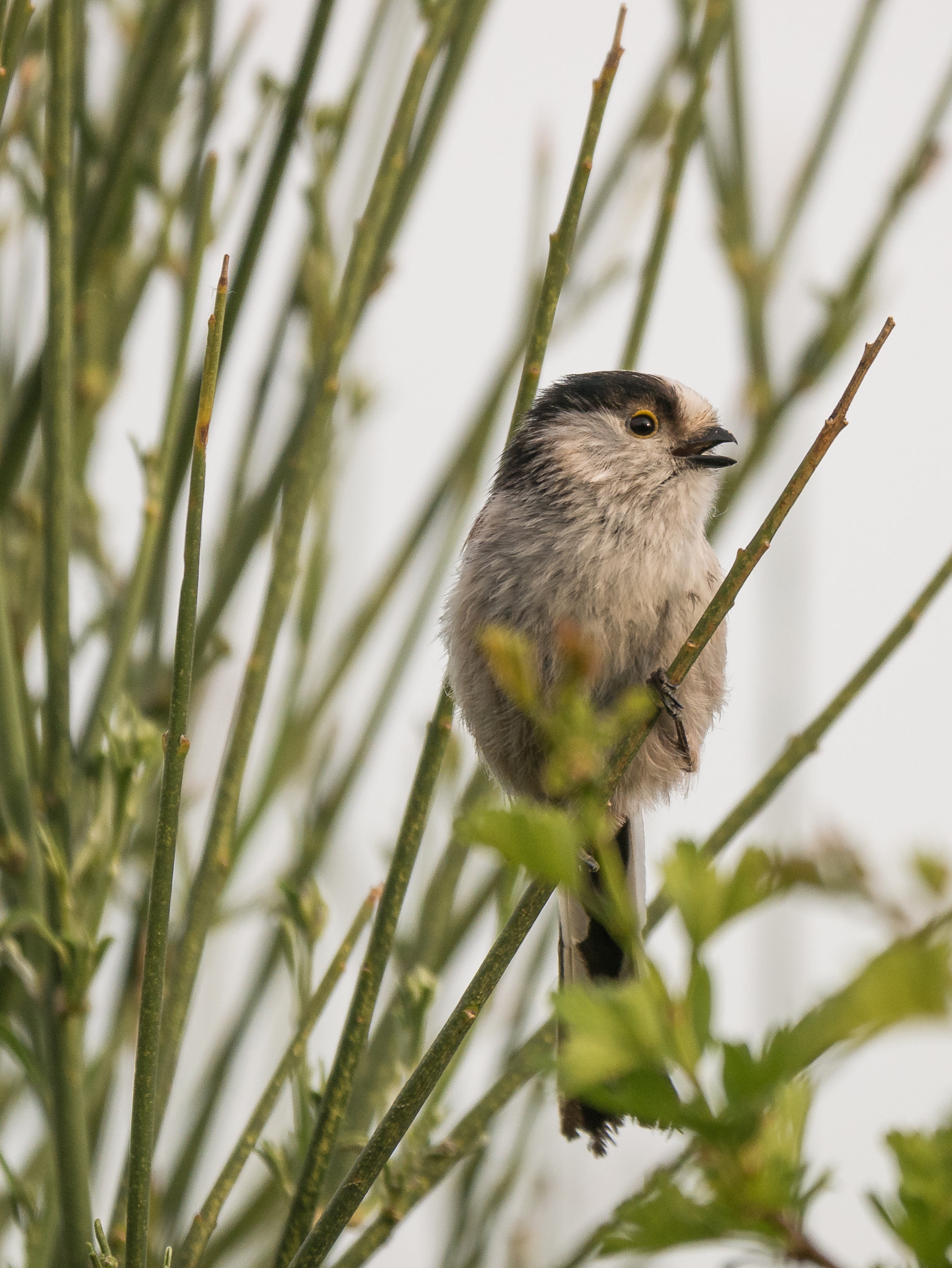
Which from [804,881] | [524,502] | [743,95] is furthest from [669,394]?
[804,881]

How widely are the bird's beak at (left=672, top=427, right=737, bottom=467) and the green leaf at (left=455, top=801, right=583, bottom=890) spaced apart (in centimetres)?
217

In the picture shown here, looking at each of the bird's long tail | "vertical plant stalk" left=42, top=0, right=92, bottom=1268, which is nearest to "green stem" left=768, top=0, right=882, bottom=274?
the bird's long tail

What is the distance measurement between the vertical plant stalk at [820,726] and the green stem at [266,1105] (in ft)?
1.58

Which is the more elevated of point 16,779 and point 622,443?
point 622,443

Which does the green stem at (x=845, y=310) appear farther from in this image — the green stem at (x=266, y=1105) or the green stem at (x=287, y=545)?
the green stem at (x=266, y=1105)

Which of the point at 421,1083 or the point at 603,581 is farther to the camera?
the point at 603,581

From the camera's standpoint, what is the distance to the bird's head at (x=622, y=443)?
2887 mm

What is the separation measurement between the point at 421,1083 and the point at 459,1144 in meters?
0.50

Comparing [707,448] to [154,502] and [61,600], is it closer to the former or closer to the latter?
[154,502]

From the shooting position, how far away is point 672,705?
7.61ft

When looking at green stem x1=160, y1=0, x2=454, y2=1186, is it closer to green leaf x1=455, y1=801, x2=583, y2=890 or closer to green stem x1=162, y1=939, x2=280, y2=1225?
green stem x1=162, y1=939, x2=280, y2=1225

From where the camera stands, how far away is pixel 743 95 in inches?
113

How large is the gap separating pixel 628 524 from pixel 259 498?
81 cm

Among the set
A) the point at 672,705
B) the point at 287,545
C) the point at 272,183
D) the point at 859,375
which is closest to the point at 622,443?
the point at 672,705
